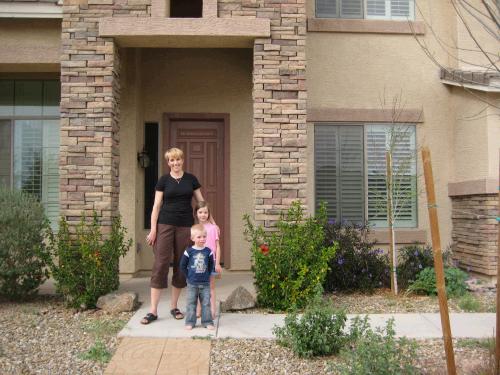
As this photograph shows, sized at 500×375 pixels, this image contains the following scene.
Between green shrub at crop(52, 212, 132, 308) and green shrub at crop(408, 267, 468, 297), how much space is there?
4148 millimetres

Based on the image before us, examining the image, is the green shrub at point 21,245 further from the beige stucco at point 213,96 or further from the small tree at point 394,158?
the small tree at point 394,158

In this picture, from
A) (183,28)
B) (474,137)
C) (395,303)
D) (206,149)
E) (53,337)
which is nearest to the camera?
(53,337)

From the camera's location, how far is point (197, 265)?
5055 mm

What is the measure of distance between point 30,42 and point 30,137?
1.68 meters

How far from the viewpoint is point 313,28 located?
8.23 meters

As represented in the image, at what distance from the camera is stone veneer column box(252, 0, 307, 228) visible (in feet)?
20.6

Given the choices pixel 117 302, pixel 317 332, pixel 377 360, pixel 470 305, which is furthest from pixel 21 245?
pixel 470 305

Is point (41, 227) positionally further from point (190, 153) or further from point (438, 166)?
point (438, 166)

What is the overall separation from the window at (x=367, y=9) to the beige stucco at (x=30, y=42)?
169 inches

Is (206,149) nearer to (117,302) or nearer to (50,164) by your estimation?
(50,164)

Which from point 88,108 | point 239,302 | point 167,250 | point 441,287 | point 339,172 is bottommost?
point 239,302

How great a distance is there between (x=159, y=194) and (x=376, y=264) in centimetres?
353

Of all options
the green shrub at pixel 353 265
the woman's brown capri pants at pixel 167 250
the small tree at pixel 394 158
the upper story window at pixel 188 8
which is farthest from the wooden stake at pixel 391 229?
the upper story window at pixel 188 8

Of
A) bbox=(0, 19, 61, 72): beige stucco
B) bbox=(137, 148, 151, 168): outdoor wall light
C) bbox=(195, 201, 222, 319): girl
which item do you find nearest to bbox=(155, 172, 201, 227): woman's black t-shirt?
bbox=(195, 201, 222, 319): girl
